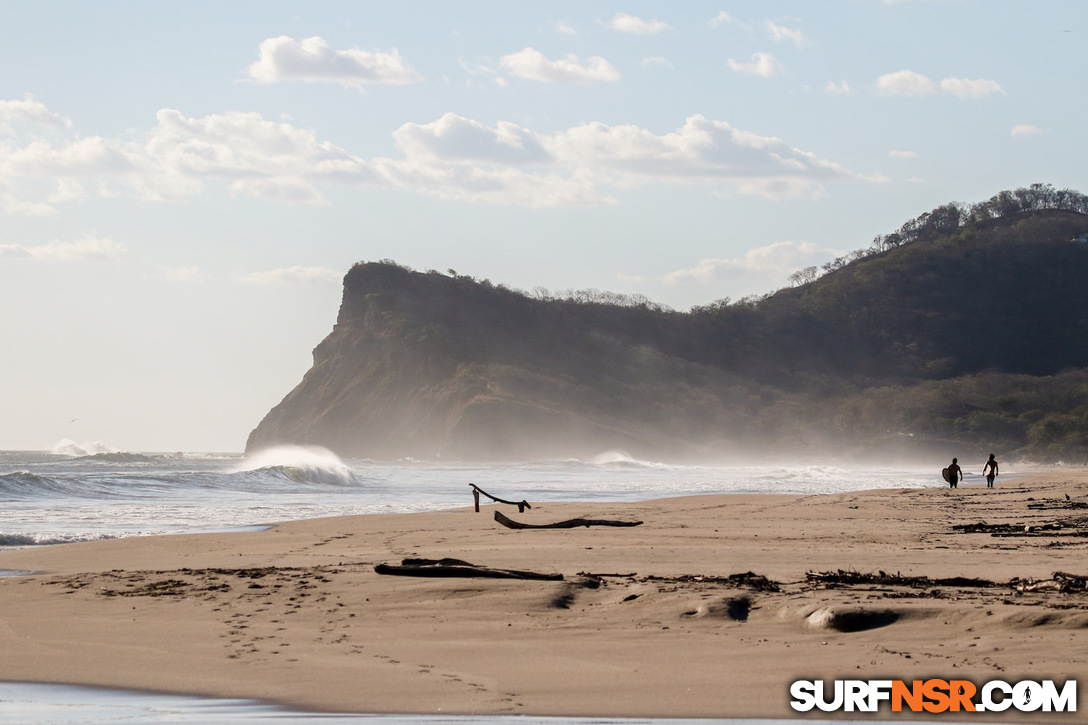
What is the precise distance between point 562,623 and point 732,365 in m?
116

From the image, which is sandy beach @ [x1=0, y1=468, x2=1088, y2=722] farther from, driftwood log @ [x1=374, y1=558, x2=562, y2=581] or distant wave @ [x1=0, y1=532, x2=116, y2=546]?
distant wave @ [x1=0, y1=532, x2=116, y2=546]

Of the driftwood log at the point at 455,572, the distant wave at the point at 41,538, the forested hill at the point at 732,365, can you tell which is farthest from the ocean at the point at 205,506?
the forested hill at the point at 732,365

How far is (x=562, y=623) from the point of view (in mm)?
→ 7621

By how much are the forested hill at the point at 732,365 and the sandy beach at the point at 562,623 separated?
75.6 m

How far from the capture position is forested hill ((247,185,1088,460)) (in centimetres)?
9681

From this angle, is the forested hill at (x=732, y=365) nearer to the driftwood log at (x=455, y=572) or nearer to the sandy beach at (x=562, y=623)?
the sandy beach at (x=562, y=623)

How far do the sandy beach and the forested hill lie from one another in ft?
248

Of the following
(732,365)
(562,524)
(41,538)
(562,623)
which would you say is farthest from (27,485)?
(732,365)

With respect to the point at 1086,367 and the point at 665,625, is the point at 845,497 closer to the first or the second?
the point at 665,625

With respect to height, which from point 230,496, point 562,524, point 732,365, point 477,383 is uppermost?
point 732,365

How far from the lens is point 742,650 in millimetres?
6621

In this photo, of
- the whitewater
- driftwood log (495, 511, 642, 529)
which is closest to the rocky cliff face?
the whitewater

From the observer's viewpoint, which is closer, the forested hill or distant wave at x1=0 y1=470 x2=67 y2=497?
distant wave at x1=0 y1=470 x2=67 y2=497

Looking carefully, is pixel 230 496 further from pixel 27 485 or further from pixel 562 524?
pixel 562 524
